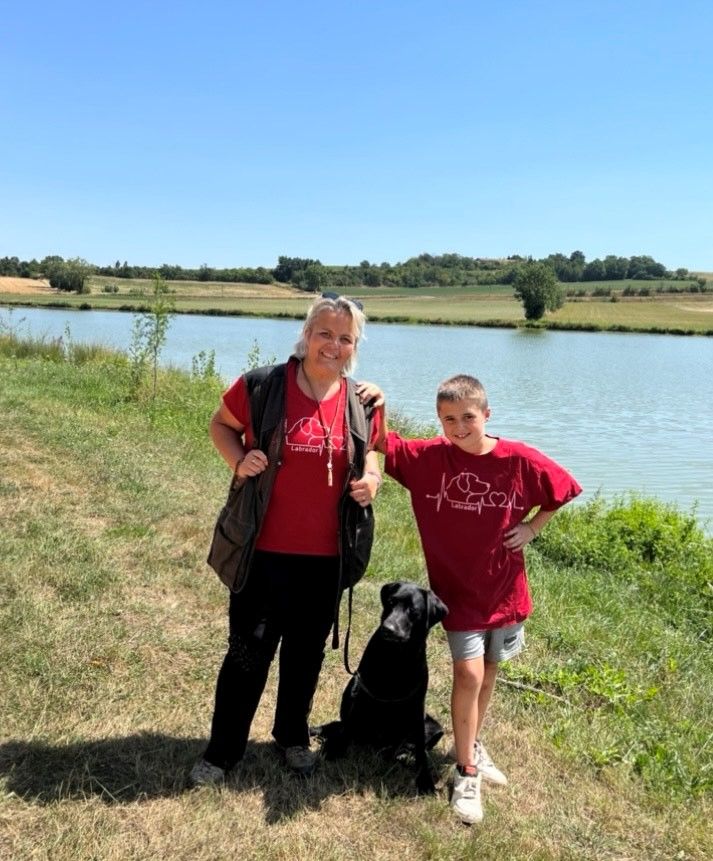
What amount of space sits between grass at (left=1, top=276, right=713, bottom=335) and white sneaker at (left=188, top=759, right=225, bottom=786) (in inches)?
2010

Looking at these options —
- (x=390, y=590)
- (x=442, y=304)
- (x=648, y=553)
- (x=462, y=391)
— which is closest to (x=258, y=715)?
(x=390, y=590)

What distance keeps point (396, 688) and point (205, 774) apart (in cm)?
80

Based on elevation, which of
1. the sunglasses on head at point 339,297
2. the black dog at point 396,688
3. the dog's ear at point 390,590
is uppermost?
the sunglasses on head at point 339,297

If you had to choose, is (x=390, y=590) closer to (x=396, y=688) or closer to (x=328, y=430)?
(x=396, y=688)

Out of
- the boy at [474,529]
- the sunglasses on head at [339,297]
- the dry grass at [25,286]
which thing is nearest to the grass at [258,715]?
the boy at [474,529]

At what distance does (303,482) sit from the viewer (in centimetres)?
279

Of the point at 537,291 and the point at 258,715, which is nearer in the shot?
the point at 258,715

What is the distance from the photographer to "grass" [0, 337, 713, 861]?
8.75 ft

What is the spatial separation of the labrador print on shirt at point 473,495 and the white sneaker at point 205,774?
1379 millimetres

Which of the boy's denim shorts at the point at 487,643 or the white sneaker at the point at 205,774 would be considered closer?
the white sneaker at the point at 205,774

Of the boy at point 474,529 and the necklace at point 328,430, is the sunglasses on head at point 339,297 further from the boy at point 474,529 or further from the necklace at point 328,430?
the boy at point 474,529

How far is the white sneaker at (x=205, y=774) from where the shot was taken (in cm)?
285

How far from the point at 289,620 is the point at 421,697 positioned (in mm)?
635

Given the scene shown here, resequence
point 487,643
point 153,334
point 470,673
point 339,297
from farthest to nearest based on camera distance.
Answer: point 153,334, point 487,643, point 470,673, point 339,297
